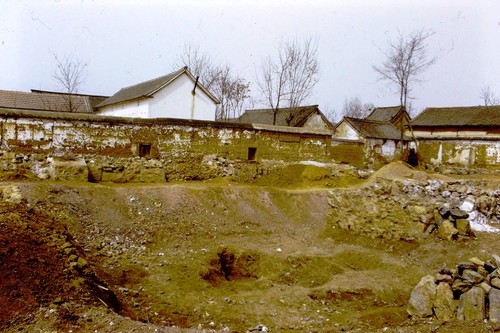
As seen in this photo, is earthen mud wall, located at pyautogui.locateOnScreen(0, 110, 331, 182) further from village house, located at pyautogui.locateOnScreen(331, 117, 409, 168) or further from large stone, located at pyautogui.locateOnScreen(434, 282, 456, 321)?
large stone, located at pyautogui.locateOnScreen(434, 282, 456, 321)

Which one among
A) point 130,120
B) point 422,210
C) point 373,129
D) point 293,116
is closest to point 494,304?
point 422,210

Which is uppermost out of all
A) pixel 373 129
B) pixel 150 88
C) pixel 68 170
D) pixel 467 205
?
pixel 150 88

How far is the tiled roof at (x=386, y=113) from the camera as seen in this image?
34.2 meters

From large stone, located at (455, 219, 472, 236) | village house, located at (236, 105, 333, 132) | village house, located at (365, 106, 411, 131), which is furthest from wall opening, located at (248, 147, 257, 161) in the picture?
village house, located at (365, 106, 411, 131)

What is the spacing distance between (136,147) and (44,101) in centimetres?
1422

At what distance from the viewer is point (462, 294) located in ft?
21.6

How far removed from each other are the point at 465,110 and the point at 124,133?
29.2 meters

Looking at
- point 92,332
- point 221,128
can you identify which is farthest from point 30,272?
point 221,128

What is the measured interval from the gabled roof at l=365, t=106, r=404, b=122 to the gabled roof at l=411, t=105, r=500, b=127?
200 cm

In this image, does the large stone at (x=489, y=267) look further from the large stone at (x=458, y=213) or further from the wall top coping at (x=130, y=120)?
the wall top coping at (x=130, y=120)

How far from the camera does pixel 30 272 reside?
20.2ft

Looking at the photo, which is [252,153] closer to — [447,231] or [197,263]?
[197,263]

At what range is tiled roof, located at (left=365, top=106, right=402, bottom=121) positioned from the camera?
3416 cm

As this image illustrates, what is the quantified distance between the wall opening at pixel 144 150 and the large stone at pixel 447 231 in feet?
33.2
